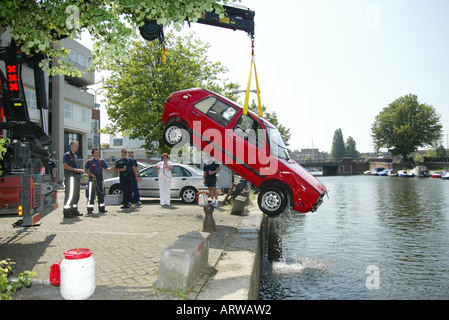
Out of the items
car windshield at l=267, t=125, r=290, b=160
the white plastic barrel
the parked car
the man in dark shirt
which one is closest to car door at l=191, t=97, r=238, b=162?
car windshield at l=267, t=125, r=290, b=160

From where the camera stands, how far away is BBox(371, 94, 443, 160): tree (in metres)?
75.8

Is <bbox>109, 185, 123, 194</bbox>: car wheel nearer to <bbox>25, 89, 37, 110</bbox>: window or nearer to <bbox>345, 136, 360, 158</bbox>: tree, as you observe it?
<bbox>25, 89, 37, 110</bbox>: window

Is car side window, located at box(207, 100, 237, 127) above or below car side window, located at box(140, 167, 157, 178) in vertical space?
above

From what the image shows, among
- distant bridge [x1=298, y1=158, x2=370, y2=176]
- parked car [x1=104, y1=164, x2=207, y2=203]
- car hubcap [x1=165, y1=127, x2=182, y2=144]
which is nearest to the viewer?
car hubcap [x1=165, y1=127, x2=182, y2=144]

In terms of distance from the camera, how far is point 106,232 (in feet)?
23.7

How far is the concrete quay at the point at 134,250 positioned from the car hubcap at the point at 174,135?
2.04 meters

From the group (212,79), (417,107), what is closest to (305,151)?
(417,107)

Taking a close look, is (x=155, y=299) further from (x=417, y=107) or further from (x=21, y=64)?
(x=417, y=107)

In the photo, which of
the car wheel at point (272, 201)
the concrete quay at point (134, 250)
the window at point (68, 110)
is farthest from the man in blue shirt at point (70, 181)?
the window at point (68, 110)

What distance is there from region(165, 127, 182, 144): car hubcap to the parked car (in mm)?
3679

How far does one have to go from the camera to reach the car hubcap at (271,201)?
8250 mm

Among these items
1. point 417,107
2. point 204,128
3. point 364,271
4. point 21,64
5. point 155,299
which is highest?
point 417,107

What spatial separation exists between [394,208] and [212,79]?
14.6 meters

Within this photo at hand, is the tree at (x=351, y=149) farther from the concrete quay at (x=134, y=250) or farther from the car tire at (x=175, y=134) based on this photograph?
the car tire at (x=175, y=134)
